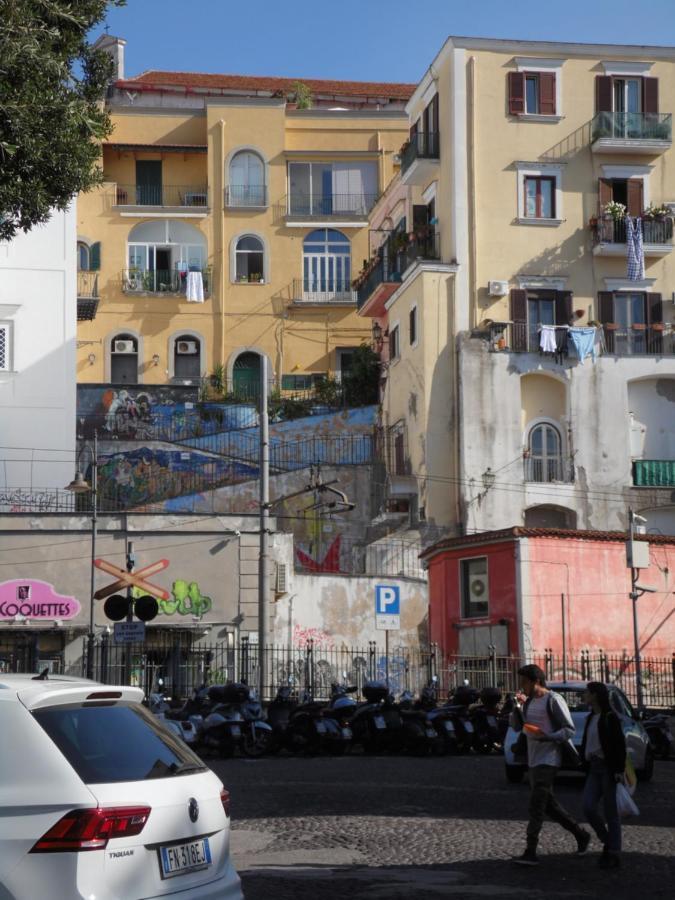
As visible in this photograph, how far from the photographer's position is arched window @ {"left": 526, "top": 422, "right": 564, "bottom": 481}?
4850 centimetres

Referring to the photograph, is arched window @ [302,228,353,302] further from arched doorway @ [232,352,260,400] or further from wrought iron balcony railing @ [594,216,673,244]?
wrought iron balcony railing @ [594,216,673,244]

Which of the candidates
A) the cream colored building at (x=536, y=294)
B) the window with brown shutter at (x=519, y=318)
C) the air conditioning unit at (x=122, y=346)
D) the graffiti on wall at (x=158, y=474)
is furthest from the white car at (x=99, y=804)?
the air conditioning unit at (x=122, y=346)

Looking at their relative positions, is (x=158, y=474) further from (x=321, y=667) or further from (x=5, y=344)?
(x=321, y=667)

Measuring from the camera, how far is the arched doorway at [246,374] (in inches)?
2468

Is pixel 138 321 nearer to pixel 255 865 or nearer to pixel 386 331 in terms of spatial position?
pixel 386 331

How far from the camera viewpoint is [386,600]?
29.7m

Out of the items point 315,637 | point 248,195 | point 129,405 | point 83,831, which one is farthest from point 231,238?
point 83,831

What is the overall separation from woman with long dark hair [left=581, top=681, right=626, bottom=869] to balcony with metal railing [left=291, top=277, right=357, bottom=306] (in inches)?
2119

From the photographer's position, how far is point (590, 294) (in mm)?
50094

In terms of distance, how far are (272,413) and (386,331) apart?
638 centimetres

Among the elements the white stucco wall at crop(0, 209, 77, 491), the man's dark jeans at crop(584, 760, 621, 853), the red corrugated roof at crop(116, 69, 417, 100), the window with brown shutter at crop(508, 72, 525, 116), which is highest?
the red corrugated roof at crop(116, 69, 417, 100)

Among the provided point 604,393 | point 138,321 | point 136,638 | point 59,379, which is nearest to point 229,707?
point 136,638

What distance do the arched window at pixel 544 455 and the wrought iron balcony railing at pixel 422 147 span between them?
1041 centimetres

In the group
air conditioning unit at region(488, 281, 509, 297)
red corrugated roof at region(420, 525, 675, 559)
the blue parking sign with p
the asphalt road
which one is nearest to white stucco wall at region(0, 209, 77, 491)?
red corrugated roof at region(420, 525, 675, 559)
